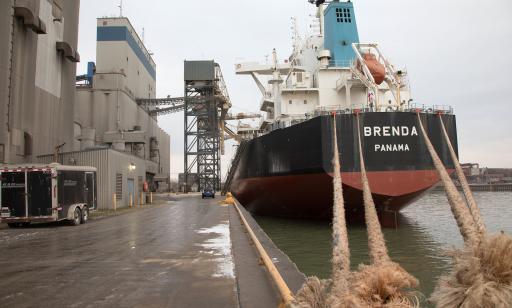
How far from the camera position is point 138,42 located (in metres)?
57.2

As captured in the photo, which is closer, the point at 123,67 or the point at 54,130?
the point at 54,130

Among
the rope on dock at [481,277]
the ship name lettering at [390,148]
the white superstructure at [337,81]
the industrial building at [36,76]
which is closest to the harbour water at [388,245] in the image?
the ship name lettering at [390,148]

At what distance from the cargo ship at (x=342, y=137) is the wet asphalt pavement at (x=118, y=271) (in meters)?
6.45

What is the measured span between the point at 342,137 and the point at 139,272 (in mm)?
11212

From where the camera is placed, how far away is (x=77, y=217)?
14688 mm

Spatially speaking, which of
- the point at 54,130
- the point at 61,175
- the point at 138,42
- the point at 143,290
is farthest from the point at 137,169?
the point at 138,42

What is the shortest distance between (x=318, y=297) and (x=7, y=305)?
150 inches

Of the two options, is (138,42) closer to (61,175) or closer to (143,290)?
(61,175)

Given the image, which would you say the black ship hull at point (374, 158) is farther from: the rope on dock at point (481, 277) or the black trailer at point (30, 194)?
the rope on dock at point (481, 277)

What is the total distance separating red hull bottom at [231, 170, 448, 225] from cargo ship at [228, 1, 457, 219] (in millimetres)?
40

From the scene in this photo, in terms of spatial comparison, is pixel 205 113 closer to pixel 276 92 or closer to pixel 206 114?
pixel 206 114

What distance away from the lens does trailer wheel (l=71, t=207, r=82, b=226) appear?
14.4 m

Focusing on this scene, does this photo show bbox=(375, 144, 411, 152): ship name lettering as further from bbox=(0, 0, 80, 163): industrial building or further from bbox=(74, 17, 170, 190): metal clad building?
bbox=(74, 17, 170, 190): metal clad building

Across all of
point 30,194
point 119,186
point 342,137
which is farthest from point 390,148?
point 119,186
